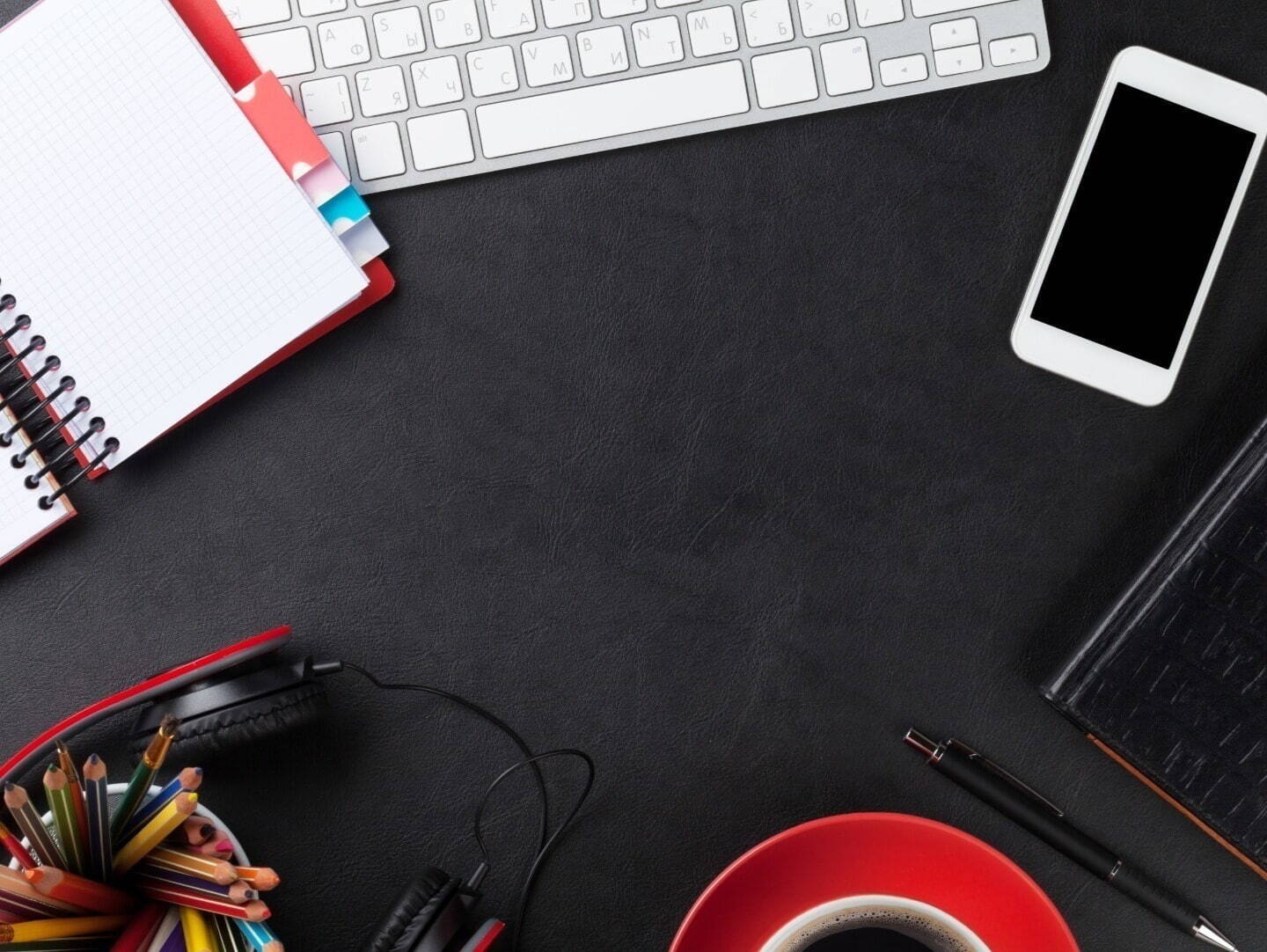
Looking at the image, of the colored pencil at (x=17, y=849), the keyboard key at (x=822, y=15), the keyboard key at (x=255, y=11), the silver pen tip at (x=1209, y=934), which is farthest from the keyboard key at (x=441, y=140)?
the silver pen tip at (x=1209, y=934)

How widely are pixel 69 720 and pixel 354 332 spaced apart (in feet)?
0.97

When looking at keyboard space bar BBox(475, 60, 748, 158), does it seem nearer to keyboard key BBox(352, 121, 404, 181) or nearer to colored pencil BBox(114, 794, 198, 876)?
keyboard key BBox(352, 121, 404, 181)

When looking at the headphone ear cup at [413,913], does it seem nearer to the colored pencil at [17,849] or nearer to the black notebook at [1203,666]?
the colored pencil at [17,849]

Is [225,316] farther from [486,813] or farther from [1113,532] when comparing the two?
[1113,532]

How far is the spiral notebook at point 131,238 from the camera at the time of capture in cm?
66

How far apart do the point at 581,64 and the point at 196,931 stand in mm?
566

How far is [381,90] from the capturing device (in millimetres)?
682

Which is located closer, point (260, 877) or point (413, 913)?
point (260, 877)

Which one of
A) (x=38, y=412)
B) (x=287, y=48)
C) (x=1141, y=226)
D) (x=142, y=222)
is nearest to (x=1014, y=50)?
(x=1141, y=226)

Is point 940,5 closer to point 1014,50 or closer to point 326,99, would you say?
point 1014,50

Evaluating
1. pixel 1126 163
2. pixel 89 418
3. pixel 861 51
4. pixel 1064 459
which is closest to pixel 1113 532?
pixel 1064 459

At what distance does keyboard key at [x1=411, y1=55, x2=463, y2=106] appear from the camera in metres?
0.68

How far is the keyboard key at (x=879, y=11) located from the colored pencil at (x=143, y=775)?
0.60m

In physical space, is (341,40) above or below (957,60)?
above
